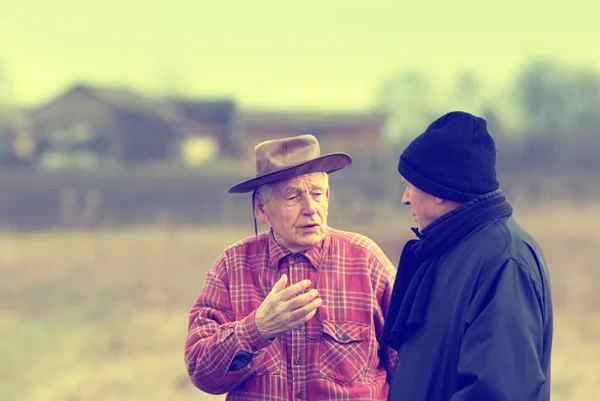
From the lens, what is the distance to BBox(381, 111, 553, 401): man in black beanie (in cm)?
201

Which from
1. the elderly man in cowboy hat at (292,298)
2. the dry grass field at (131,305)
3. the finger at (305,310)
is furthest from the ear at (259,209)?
the dry grass field at (131,305)

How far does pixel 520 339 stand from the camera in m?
2.00

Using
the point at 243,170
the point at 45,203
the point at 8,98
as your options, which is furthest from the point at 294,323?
the point at 8,98

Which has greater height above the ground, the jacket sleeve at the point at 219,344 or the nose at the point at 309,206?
the nose at the point at 309,206

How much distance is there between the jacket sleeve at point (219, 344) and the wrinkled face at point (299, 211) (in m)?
0.30

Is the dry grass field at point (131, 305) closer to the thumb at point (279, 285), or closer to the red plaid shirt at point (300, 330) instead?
the red plaid shirt at point (300, 330)

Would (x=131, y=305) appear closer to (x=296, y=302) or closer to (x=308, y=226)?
(x=308, y=226)

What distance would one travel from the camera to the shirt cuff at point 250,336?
100 inches

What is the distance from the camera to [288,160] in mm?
2857

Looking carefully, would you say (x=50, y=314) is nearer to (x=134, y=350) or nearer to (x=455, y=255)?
(x=134, y=350)

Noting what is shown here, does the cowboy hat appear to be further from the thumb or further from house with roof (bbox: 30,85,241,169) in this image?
house with roof (bbox: 30,85,241,169)

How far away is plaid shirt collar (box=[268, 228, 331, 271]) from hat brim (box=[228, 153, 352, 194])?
0.24m

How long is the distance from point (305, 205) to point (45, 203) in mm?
20669

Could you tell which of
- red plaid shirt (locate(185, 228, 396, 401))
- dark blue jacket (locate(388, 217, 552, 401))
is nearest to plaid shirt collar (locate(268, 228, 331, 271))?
red plaid shirt (locate(185, 228, 396, 401))
